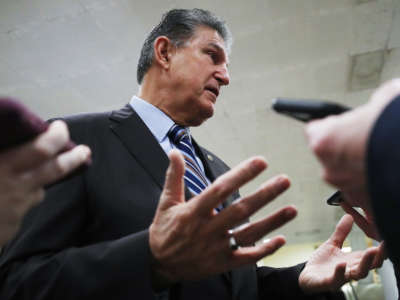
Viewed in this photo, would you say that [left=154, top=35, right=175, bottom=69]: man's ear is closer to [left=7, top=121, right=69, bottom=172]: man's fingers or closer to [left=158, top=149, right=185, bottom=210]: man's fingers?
[left=158, top=149, right=185, bottom=210]: man's fingers

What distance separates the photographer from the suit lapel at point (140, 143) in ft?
3.61

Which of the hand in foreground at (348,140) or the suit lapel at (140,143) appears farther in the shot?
the suit lapel at (140,143)

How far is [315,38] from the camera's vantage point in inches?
128

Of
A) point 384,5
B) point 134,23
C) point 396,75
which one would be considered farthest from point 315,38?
point 134,23

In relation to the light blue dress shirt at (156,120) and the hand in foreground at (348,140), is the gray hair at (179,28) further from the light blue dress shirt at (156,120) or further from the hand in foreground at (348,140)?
the hand in foreground at (348,140)

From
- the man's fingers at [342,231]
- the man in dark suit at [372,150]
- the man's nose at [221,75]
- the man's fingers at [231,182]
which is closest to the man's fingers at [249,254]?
the man's fingers at [231,182]

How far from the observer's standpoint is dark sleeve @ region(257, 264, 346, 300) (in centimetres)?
126

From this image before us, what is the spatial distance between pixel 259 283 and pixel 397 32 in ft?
9.68

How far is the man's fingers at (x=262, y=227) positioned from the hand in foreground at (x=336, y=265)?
1.45 ft

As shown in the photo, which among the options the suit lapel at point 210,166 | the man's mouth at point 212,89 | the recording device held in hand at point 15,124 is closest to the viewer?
the recording device held in hand at point 15,124

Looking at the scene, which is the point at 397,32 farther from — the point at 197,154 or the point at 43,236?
the point at 43,236

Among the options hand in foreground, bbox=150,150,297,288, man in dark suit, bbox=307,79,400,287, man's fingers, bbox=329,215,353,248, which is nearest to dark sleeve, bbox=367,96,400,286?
man in dark suit, bbox=307,79,400,287

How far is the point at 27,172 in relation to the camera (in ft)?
1.68

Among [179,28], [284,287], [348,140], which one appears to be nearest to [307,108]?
[348,140]
